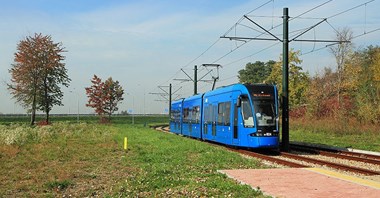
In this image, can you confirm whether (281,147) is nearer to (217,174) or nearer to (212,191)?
(217,174)

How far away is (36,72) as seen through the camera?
4847 cm

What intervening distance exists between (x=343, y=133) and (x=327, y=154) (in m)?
16.2

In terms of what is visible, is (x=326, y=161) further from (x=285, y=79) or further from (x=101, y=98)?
(x=101, y=98)

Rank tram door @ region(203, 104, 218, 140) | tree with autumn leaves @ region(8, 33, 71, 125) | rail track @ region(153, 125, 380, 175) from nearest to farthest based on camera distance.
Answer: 1. rail track @ region(153, 125, 380, 175)
2. tram door @ region(203, 104, 218, 140)
3. tree with autumn leaves @ region(8, 33, 71, 125)

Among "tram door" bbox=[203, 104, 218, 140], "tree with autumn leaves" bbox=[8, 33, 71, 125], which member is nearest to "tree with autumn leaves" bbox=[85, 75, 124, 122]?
"tree with autumn leaves" bbox=[8, 33, 71, 125]

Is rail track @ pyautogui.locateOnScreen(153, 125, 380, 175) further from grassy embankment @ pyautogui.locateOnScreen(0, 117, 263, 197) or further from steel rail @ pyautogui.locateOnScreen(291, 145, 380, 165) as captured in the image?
grassy embankment @ pyautogui.locateOnScreen(0, 117, 263, 197)

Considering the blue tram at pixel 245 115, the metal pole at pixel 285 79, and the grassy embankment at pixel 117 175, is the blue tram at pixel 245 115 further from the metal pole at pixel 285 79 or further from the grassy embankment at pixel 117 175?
the grassy embankment at pixel 117 175

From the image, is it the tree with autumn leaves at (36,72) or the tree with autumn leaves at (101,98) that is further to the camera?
the tree with autumn leaves at (101,98)

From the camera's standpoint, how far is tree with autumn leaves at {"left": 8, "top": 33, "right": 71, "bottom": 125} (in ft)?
157

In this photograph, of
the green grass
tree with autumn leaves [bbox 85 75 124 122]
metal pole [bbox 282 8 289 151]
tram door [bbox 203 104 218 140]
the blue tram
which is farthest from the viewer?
tree with autumn leaves [bbox 85 75 124 122]

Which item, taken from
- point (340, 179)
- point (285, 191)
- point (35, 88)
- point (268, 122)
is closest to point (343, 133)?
point (268, 122)

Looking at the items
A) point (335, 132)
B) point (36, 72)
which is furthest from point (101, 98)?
point (335, 132)

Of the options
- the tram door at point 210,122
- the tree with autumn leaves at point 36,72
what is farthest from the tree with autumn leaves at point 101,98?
the tram door at point 210,122

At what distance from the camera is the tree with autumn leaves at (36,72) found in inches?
1890
